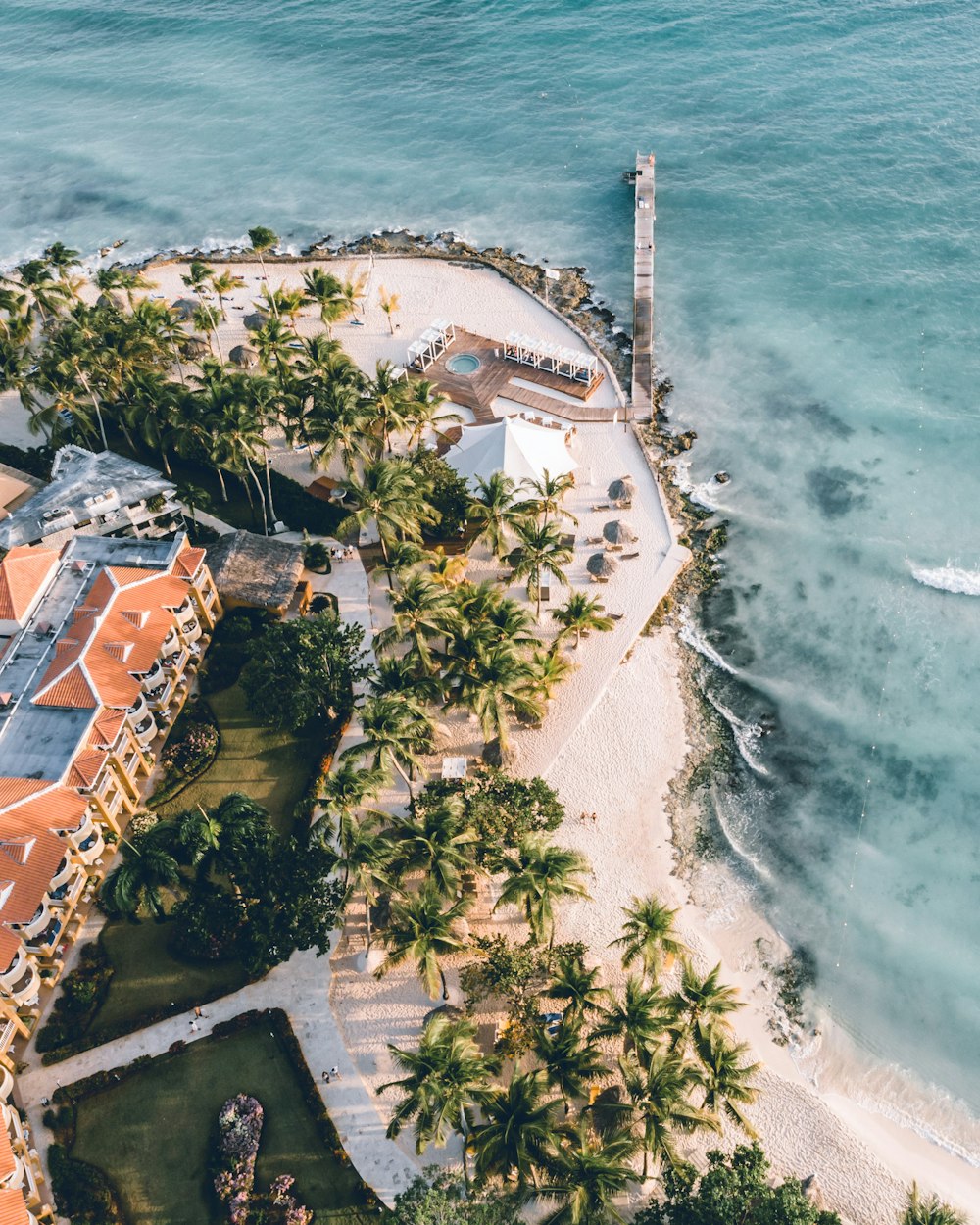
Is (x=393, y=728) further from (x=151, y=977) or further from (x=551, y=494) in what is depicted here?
(x=551, y=494)

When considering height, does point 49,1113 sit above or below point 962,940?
above

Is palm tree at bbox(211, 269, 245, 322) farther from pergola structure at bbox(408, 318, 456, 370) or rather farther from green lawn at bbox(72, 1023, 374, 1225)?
green lawn at bbox(72, 1023, 374, 1225)

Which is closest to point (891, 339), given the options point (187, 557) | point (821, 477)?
point (821, 477)

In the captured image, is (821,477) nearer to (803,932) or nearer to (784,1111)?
(803,932)

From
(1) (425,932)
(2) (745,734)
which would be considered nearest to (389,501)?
(1) (425,932)

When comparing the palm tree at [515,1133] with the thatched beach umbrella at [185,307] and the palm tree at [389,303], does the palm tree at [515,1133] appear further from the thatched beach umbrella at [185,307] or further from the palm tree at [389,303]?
the thatched beach umbrella at [185,307]
